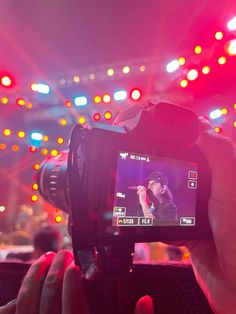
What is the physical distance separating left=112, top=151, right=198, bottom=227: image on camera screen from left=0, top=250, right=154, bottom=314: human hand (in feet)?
0.41

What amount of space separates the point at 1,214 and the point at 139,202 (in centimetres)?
259

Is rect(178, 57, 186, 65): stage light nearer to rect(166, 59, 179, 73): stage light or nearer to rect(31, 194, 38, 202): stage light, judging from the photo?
rect(166, 59, 179, 73): stage light

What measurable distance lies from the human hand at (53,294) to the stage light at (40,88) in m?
2.64

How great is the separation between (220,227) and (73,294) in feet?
1.04

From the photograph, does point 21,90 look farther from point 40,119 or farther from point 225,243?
point 225,243

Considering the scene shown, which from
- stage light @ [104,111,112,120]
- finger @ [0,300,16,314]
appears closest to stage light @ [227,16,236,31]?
stage light @ [104,111,112,120]

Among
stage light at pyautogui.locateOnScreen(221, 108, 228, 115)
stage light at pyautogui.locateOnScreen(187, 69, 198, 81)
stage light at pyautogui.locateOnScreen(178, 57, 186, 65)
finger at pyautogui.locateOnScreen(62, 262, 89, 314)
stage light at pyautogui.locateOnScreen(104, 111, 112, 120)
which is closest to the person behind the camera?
finger at pyautogui.locateOnScreen(62, 262, 89, 314)

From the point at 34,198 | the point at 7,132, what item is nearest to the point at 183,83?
the point at 7,132

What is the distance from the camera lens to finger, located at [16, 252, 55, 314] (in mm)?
420

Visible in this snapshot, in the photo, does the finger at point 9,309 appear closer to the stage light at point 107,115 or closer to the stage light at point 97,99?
the stage light at point 107,115

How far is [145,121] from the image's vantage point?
0.59 m

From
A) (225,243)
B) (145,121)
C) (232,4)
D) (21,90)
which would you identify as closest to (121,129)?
(145,121)

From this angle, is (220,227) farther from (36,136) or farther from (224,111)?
(36,136)

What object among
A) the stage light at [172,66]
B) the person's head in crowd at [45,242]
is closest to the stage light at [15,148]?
the person's head in crowd at [45,242]
